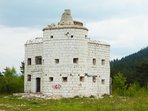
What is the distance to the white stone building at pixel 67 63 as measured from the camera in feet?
152

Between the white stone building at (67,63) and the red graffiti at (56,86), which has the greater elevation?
the white stone building at (67,63)

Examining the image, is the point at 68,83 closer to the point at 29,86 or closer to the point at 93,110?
the point at 29,86

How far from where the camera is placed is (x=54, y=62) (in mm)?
47094

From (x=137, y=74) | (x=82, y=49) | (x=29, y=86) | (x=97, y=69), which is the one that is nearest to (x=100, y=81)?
(x=97, y=69)

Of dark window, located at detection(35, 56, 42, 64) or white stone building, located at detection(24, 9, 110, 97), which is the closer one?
white stone building, located at detection(24, 9, 110, 97)

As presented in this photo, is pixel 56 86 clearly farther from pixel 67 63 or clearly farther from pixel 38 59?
pixel 38 59

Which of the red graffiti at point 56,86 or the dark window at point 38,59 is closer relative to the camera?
the red graffiti at point 56,86

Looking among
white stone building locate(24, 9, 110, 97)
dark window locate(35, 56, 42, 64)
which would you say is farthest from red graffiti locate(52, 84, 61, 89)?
dark window locate(35, 56, 42, 64)

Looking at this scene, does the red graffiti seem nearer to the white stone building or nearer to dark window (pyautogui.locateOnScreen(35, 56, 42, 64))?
the white stone building

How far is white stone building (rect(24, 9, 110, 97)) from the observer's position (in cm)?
4634

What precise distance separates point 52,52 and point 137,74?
34.2 meters

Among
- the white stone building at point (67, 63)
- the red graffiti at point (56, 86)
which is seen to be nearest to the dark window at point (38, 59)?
the white stone building at point (67, 63)

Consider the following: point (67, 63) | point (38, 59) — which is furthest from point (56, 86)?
point (38, 59)

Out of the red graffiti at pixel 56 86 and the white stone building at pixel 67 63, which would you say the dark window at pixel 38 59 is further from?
the red graffiti at pixel 56 86
